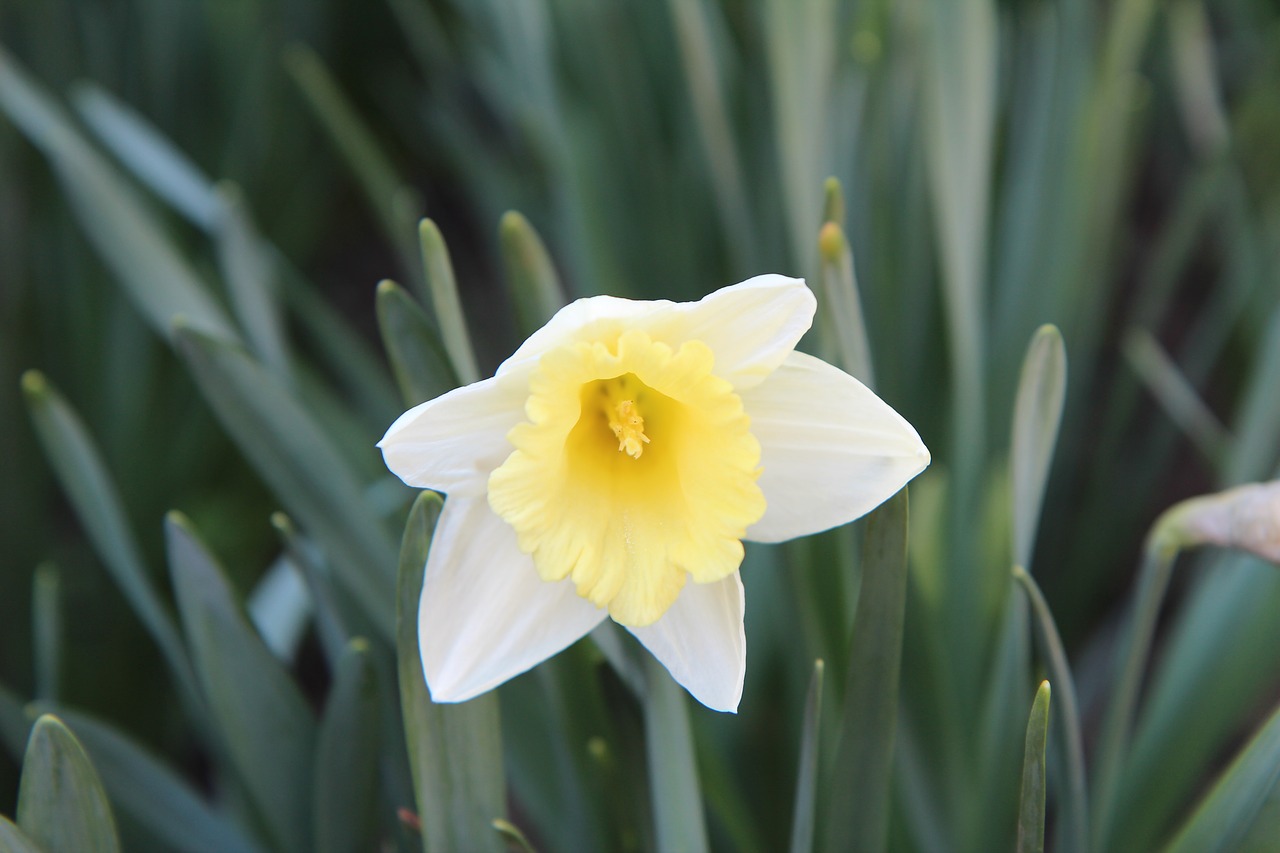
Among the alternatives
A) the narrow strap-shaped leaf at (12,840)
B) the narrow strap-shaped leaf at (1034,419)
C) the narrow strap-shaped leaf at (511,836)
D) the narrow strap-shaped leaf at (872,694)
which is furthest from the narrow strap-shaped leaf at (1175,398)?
the narrow strap-shaped leaf at (12,840)

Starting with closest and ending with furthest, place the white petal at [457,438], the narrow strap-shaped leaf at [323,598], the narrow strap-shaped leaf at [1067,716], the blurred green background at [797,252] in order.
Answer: the white petal at [457,438] < the narrow strap-shaped leaf at [1067,716] < the narrow strap-shaped leaf at [323,598] < the blurred green background at [797,252]

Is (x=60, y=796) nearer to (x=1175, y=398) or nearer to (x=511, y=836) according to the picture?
(x=511, y=836)

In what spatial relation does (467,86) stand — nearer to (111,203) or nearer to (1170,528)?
(111,203)

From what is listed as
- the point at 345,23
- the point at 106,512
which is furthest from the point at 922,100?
the point at 345,23

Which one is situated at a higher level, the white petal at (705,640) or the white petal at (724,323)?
the white petal at (724,323)

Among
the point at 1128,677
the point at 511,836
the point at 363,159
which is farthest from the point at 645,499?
the point at 363,159

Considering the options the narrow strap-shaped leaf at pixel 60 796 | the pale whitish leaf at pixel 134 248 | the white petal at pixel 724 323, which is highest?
the pale whitish leaf at pixel 134 248

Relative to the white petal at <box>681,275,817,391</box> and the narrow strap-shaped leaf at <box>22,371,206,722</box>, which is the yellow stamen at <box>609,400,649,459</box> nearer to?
the white petal at <box>681,275,817,391</box>

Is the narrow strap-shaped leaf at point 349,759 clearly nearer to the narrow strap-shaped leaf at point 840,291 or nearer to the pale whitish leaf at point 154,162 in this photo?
the narrow strap-shaped leaf at point 840,291
